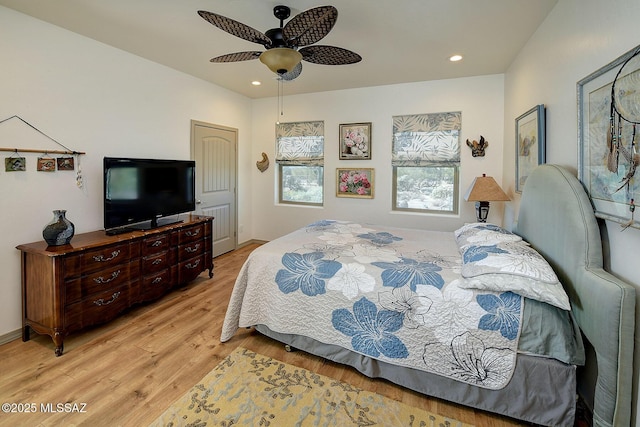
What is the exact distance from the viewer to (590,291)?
137cm

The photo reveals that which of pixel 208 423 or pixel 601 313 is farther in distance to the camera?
pixel 208 423

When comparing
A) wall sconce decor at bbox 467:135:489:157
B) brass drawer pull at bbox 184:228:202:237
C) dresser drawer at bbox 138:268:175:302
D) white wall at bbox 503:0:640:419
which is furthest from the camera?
wall sconce decor at bbox 467:135:489:157

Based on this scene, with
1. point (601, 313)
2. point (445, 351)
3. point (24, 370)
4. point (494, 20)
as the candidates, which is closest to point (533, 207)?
point (601, 313)

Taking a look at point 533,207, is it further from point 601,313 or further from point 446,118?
point 446,118

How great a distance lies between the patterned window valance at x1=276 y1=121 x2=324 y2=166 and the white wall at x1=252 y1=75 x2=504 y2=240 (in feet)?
0.34

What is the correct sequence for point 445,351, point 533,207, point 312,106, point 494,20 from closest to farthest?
point 445,351, point 533,207, point 494,20, point 312,106

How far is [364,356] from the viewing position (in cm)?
188

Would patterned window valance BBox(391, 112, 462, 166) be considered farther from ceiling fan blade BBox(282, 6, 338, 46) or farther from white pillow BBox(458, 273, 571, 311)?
white pillow BBox(458, 273, 571, 311)

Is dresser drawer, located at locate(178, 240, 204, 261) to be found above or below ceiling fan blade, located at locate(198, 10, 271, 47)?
below

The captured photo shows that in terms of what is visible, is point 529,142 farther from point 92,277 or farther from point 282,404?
point 92,277

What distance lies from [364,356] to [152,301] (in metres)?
2.34

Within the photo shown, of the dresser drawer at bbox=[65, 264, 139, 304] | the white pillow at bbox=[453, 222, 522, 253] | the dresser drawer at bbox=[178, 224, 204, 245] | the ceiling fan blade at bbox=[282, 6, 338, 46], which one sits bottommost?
the dresser drawer at bbox=[65, 264, 139, 304]

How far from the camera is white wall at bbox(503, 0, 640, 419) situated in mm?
1349

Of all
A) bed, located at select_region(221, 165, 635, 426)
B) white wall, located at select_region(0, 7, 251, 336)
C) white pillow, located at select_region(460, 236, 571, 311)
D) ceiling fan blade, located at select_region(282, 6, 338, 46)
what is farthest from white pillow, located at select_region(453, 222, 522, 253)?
white wall, located at select_region(0, 7, 251, 336)
